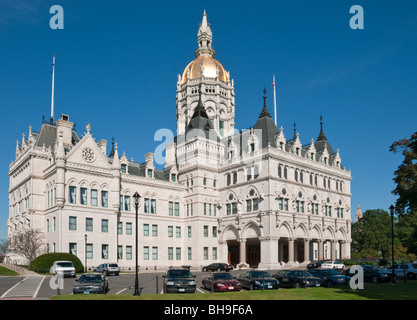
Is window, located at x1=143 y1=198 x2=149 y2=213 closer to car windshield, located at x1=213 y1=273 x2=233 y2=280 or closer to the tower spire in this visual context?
car windshield, located at x1=213 y1=273 x2=233 y2=280

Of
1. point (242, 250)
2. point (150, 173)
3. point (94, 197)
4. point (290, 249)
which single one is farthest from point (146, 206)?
point (290, 249)

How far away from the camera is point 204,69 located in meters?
99.7

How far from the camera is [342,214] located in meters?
78.6

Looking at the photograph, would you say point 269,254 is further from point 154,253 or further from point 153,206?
point 153,206

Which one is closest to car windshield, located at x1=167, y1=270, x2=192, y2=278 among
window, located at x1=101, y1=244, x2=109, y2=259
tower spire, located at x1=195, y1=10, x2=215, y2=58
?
window, located at x1=101, y1=244, x2=109, y2=259

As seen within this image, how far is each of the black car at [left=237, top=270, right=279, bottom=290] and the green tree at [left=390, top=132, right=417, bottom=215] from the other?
18.2m

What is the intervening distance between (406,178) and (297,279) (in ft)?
61.9

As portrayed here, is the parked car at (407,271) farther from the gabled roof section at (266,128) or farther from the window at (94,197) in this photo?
the window at (94,197)

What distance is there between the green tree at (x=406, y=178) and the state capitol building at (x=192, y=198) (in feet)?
71.8

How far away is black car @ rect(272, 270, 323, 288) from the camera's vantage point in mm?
32562

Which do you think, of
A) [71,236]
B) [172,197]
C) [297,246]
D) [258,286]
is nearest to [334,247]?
[297,246]

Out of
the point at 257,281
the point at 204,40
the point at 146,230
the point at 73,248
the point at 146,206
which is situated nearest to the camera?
the point at 257,281

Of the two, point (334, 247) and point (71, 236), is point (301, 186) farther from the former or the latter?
point (71, 236)

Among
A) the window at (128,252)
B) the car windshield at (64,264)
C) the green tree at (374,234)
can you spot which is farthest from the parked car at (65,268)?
the green tree at (374,234)
